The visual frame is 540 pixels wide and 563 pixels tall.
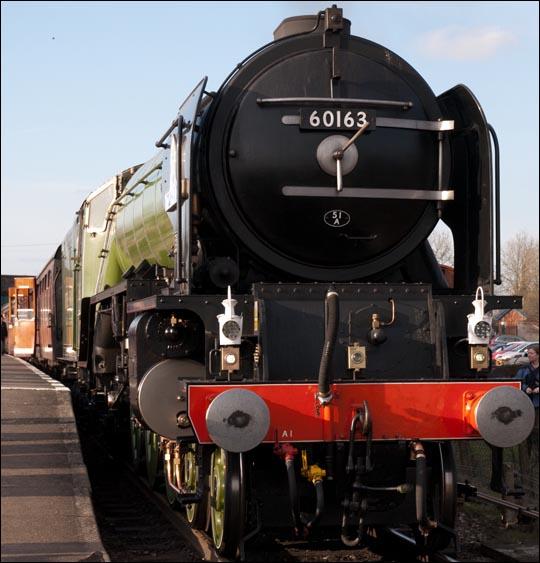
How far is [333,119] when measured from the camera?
230 inches

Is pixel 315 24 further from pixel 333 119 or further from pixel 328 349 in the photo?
pixel 328 349

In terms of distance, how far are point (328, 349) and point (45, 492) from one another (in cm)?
227

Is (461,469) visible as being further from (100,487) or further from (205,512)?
(205,512)

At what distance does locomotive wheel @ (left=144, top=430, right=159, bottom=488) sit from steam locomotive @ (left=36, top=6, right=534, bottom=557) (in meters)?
1.24

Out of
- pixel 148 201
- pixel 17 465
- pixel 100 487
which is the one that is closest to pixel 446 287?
pixel 148 201

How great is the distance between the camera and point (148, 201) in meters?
7.68

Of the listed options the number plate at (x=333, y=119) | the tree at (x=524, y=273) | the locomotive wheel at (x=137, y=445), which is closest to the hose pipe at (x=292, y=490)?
the number plate at (x=333, y=119)

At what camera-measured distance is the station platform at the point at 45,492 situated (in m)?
4.80

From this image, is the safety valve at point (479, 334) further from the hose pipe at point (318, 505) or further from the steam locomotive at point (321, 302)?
the hose pipe at point (318, 505)

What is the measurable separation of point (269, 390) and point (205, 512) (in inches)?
52.3

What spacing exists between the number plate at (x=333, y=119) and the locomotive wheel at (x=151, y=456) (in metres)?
3.15

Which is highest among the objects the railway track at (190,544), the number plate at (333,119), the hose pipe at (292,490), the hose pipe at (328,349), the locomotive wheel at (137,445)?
the number plate at (333,119)

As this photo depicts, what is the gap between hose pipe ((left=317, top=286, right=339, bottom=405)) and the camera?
16.7ft

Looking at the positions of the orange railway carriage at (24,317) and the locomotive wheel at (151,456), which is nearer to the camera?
the locomotive wheel at (151,456)
